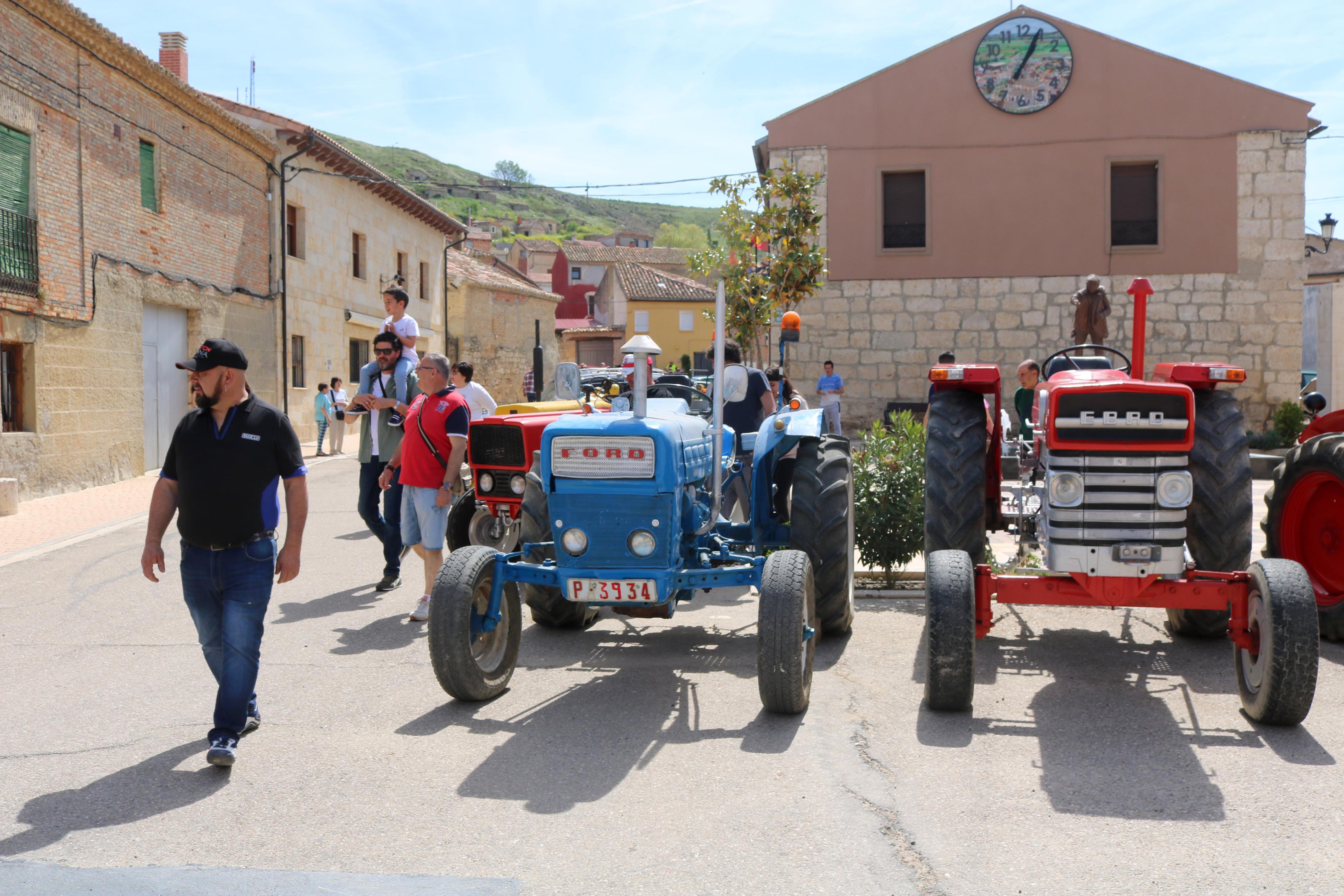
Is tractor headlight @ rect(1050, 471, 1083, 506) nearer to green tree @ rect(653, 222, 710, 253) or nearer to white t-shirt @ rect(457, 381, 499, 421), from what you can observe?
white t-shirt @ rect(457, 381, 499, 421)

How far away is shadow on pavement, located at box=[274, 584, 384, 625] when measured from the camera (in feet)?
24.0

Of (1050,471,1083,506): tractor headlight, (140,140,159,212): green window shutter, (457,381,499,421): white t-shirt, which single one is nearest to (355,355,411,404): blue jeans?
(457,381,499,421): white t-shirt

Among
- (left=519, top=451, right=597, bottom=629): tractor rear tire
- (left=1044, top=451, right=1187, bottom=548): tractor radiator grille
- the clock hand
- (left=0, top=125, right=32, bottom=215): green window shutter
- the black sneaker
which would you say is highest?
the clock hand

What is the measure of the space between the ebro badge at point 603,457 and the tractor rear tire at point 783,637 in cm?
77

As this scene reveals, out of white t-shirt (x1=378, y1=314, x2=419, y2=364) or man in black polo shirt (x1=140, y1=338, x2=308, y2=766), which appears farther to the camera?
white t-shirt (x1=378, y1=314, x2=419, y2=364)

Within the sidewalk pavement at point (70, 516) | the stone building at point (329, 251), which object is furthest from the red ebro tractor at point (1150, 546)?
the stone building at point (329, 251)

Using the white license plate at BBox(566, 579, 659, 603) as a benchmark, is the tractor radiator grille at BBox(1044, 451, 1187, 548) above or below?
above

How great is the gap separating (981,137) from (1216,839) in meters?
18.8

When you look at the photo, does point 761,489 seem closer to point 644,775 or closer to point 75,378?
point 644,775

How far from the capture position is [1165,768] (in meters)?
4.22

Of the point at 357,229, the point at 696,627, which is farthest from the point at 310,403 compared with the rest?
the point at 696,627

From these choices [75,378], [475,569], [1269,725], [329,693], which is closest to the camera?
[1269,725]

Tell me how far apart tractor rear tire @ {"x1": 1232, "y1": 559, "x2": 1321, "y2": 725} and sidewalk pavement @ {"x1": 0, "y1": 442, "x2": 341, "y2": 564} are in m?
8.40

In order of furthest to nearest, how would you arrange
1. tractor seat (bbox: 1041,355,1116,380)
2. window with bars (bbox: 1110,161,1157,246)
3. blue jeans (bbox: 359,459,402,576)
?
window with bars (bbox: 1110,161,1157,246), blue jeans (bbox: 359,459,402,576), tractor seat (bbox: 1041,355,1116,380)
